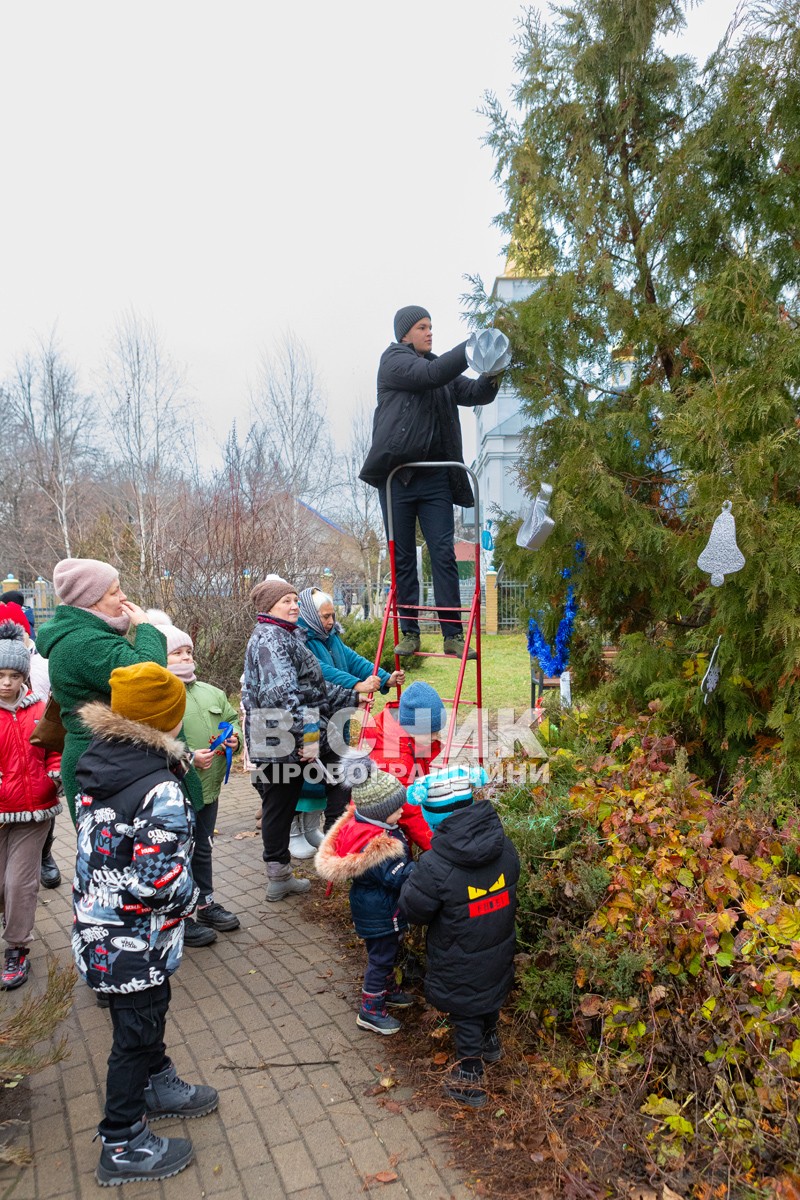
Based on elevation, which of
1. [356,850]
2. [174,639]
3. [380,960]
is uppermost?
[174,639]

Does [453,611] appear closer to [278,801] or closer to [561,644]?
[561,644]

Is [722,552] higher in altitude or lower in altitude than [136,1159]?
higher

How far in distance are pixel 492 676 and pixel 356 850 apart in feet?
31.4

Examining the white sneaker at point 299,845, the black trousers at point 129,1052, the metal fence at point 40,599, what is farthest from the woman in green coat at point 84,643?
the metal fence at point 40,599

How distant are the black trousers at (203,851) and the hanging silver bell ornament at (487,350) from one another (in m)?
3.03

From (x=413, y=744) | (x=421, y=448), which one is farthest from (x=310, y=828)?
(x=421, y=448)

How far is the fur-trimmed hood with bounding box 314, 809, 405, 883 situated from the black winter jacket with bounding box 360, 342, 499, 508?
258 centimetres

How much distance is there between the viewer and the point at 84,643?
9.89ft

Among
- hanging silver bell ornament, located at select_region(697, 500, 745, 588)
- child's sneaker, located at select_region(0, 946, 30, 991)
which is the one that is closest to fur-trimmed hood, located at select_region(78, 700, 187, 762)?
child's sneaker, located at select_region(0, 946, 30, 991)

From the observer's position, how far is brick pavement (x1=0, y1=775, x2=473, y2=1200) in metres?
2.45

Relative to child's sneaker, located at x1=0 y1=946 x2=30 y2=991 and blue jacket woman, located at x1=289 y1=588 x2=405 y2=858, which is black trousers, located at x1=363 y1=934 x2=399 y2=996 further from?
child's sneaker, located at x1=0 y1=946 x2=30 y2=991

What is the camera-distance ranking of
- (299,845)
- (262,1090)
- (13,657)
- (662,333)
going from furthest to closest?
(299,845), (662,333), (13,657), (262,1090)

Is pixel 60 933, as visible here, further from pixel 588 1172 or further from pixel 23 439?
pixel 23 439

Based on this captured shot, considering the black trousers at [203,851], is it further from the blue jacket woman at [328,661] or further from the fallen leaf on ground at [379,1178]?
the fallen leaf on ground at [379,1178]
